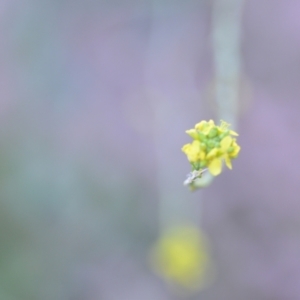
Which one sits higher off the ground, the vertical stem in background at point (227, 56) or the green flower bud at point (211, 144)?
the vertical stem in background at point (227, 56)

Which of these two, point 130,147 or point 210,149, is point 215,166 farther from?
point 130,147

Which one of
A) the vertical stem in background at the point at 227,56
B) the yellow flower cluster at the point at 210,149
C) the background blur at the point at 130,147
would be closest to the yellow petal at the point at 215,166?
the yellow flower cluster at the point at 210,149

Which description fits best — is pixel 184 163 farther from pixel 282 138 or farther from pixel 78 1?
pixel 78 1

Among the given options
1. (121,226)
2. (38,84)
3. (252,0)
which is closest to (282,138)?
(252,0)

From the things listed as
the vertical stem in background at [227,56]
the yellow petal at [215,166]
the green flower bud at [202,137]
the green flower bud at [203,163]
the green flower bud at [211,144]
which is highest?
the vertical stem in background at [227,56]

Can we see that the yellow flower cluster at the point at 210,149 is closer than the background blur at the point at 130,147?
Yes

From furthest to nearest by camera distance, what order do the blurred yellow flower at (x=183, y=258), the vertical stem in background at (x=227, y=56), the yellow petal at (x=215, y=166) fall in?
the blurred yellow flower at (x=183, y=258), the vertical stem in background at (x=227, y=56), the yellow petal at (x=215, y=166)

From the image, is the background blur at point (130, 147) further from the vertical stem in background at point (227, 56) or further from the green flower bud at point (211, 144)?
the green flower bud at point (211, 144)

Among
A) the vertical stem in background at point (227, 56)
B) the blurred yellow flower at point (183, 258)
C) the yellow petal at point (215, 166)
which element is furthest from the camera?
the blurred yellow flower at point (183, 258)
